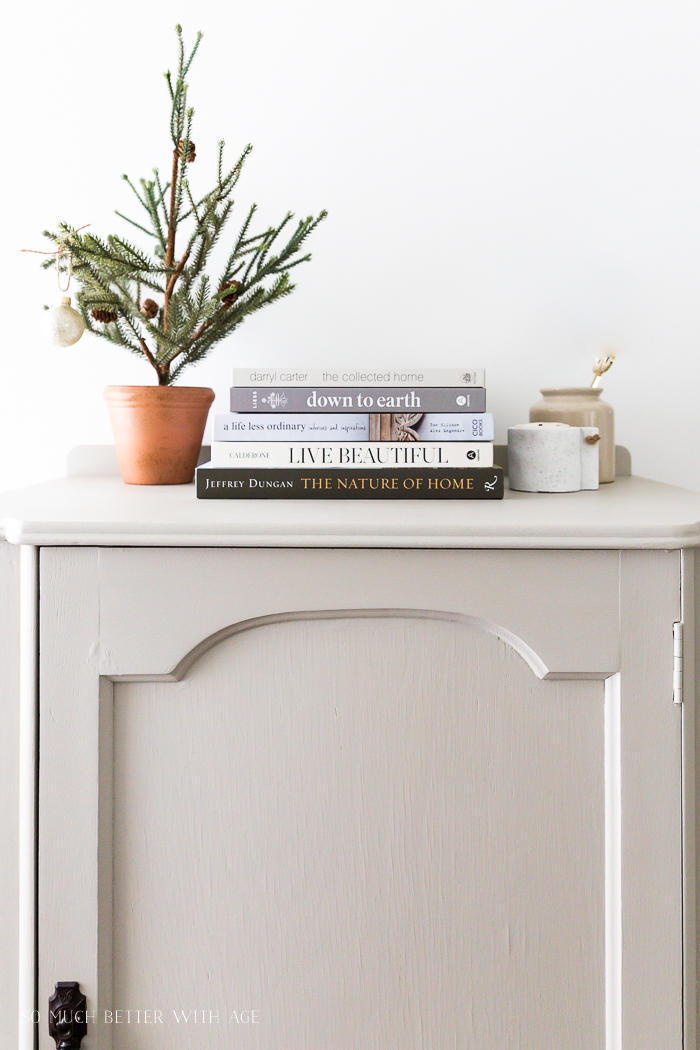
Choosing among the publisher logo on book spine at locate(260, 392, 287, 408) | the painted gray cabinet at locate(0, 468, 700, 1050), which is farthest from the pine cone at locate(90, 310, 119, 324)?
the painted gray cabinet at locate(0, 468, 700, 1050)

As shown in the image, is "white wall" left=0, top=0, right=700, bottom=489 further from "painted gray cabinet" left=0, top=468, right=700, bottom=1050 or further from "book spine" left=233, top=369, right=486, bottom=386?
"painted gray cabinet" left=0, top=468, right=700, bottom=1050

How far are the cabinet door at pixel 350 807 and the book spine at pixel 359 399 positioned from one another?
221 millimetres

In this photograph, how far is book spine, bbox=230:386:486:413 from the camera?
32.5 inches

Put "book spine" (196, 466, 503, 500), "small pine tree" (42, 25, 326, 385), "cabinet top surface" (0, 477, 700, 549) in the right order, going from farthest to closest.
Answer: "small pine tree" (42, 25, 326, 385) < "book spine" (196, 466, 503, 500) < "cabinet top surface" (0, 477, 700, 549)

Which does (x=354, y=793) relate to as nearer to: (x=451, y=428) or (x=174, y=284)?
(x=451, y=428)

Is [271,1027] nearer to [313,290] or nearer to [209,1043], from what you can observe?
[209,1043]

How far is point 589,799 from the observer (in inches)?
26.0

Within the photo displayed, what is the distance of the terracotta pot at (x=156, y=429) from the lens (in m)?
0.91

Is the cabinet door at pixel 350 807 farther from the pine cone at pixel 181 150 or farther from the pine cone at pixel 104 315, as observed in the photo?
the pine cone at pixel 181 150

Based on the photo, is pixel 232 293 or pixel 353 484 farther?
pixel 232 293

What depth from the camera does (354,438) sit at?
2.69 feet

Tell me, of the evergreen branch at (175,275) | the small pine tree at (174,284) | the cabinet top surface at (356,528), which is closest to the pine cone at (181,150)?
the small pine tree at (174,284)

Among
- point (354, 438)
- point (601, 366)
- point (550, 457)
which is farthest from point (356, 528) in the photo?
point (601, 366)

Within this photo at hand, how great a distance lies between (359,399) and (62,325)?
0.36 m
